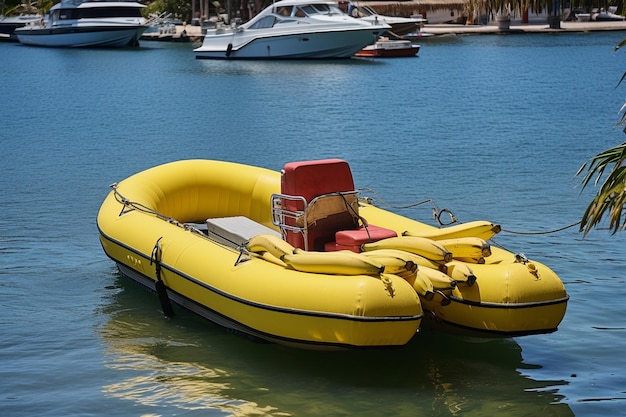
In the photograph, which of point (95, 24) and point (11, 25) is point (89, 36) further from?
point (11, 25)

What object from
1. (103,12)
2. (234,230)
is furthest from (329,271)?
(103,12)

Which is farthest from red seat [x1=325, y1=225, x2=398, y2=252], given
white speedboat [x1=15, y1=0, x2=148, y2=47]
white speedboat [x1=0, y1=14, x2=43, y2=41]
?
white speedboat [x1=0, y1=14, x2=43, y2=41]

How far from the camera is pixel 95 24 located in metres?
56.3

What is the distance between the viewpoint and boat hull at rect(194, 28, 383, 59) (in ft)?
146

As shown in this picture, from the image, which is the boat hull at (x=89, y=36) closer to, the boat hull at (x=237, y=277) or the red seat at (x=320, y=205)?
the boat hull at (x=237, y=277)

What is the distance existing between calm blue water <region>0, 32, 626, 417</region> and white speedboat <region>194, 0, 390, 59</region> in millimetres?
3215

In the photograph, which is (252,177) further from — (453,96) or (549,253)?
(453,96)

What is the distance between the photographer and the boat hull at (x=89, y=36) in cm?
5619

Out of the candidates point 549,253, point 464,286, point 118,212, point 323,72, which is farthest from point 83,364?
point 323,72

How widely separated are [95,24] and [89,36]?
0.81 m

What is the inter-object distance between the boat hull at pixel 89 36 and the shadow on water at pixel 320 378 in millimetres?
48409

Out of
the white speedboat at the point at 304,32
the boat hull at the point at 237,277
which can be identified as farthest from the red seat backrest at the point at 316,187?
the white speedboat at the point at 304,32

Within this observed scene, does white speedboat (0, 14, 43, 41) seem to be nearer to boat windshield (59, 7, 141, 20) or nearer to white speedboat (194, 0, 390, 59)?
boat windshield (59, 7, 141, 20)

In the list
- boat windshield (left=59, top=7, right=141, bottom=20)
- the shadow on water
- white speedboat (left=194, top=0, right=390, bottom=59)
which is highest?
boat windshield (left=59, top=7, right=141, bottom=20)
